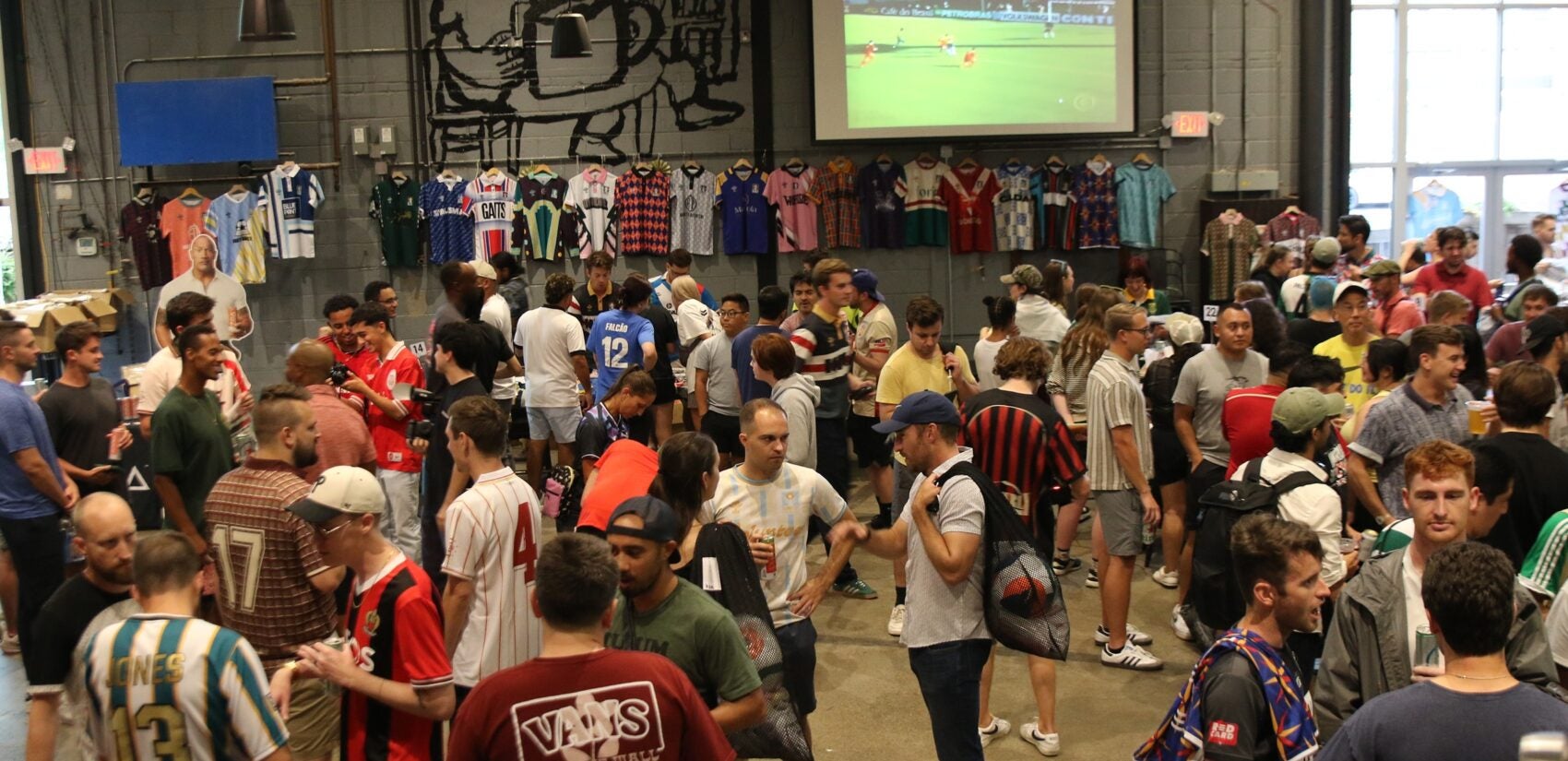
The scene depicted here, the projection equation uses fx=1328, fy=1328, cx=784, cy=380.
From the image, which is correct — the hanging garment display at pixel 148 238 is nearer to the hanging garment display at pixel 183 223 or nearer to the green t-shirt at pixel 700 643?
the hanging garment display at pixel 183 223

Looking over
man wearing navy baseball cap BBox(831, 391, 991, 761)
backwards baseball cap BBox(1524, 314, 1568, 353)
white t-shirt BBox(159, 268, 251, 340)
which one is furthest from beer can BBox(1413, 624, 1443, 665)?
white t-shirt BBox(159, 268, 251, 340)

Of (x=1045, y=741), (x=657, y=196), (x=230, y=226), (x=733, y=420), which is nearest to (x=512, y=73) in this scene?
(x=657, y=196)

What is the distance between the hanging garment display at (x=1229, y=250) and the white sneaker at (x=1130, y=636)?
19.9 feet

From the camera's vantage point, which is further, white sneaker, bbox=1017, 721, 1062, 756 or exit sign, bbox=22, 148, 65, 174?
exit sign, bbox=22, 148, 65, 174

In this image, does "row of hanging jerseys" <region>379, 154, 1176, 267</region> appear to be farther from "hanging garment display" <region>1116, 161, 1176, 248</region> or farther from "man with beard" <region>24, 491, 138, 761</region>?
"man with beard" <region>24, 491, 138, 761</region>

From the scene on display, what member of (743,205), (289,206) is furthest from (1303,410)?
(289,206)

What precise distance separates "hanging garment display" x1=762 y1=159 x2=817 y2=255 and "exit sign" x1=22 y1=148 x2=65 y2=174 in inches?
244

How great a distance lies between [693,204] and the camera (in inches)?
459

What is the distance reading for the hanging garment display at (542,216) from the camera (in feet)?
38.0

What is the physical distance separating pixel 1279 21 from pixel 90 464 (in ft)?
33.2

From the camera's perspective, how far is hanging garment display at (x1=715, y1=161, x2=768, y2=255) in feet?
38.0

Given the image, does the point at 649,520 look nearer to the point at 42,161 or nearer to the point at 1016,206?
the point at 1016,206

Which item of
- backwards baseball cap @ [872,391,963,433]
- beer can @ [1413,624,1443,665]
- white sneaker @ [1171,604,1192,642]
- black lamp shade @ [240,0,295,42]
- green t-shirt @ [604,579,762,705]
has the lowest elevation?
white sneaker @ [1171,604,1192,642]

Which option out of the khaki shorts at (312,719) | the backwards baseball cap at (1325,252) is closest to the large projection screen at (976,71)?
the backwards baseball cap at (1325,252)
